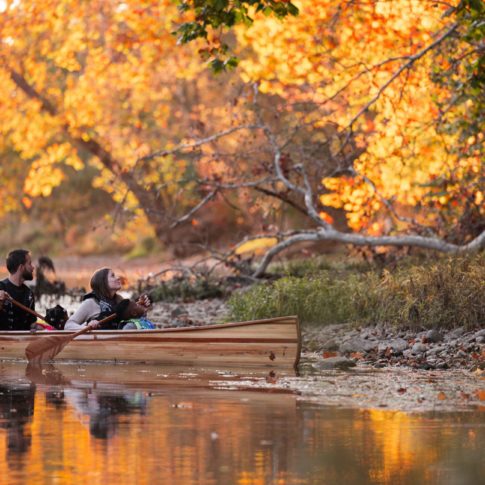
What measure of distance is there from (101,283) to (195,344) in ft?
4.12

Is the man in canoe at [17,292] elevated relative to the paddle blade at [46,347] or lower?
elevated

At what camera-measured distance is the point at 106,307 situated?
1448 centimetres

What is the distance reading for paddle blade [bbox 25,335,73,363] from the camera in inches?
561

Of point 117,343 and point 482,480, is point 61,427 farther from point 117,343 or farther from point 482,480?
point 117,343

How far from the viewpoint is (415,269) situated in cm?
1708

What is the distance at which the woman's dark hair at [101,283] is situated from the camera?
46.5ft

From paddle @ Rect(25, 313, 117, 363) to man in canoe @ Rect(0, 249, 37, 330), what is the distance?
0.65m

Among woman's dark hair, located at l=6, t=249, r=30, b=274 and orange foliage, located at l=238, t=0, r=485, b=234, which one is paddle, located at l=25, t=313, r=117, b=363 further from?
orange foliage, located at l=238, t=0, r=485, b=234

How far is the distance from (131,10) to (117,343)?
622 inches

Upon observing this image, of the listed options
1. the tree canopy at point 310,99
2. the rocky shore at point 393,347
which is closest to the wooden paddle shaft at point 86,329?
the rocky shore at point 393,347

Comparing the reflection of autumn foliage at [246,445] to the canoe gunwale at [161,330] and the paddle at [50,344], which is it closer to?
the canoe gunwale at [161,330]

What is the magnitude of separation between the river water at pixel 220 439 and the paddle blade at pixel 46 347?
211 cm

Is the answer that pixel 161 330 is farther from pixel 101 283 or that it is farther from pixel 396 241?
pixel 396 241

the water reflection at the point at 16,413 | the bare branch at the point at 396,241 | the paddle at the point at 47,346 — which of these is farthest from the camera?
the bare branch at the point at 396,241
